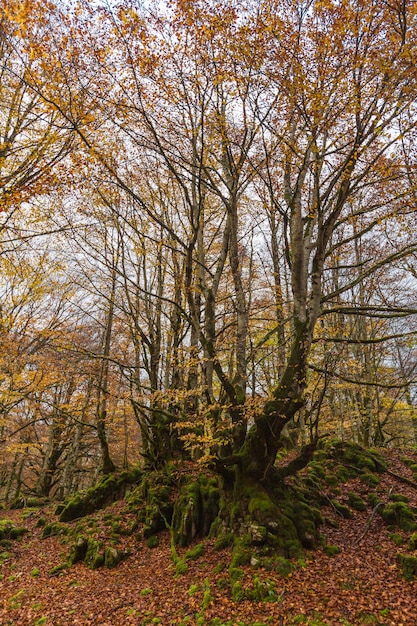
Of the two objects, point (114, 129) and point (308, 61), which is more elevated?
point (114, 129)

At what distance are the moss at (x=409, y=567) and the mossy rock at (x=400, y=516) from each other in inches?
51.8

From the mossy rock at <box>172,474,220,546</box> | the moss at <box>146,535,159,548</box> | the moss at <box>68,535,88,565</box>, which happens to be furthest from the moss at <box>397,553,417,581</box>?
the moss at <box>68,535,88,565</box>

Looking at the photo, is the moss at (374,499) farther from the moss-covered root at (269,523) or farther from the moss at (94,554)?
the moss at (94,554)

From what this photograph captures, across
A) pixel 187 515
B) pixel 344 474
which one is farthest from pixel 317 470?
pixel 187 515

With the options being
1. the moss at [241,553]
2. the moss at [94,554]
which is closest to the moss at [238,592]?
the moss at [241,553]

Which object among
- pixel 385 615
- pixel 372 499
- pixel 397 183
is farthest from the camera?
pixel 397 183

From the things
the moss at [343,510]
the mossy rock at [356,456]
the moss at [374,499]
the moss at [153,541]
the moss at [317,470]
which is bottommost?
the moss at [153,541]

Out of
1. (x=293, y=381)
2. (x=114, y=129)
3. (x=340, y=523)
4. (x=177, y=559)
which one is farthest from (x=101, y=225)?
(x=340, y=523)

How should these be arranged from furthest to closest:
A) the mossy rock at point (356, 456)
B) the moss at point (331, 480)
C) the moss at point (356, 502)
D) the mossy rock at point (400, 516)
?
the mossy rock at point (356, 456) → the moss at point (331, 480) → the moss at point (356, 502) → the mossy rock at point (400, 516)

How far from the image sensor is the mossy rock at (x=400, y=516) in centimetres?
633

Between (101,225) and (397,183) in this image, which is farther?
(101,225)

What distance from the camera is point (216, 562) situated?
6.11 metres

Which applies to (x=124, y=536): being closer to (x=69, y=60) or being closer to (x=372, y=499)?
(x=372, y=499)

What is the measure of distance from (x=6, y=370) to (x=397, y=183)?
503 inches
